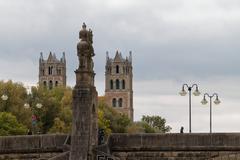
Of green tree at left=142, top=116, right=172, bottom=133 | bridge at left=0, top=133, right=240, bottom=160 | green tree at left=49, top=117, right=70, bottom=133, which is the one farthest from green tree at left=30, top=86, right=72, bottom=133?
green tree at left=142, top=116, right=172, bottom=133

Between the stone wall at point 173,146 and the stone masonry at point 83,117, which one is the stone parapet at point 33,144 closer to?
the stone masonry at point 83,117

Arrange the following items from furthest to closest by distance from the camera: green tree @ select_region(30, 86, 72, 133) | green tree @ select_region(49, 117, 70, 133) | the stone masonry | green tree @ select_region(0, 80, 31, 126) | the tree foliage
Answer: green tree @ select_region(30, 86, 72, 133), green tree @ select_region(49, 117, 70, 133), the tree foliage, green tree @ select_region(0, 80, 31, 126), the stone masonry

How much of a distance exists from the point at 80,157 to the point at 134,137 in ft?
10.2

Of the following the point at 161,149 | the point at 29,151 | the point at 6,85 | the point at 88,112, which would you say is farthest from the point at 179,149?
the point at 6,85

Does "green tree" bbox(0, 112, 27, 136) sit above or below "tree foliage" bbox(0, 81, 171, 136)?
below

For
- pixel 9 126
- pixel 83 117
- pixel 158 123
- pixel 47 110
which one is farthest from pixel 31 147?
pixel 158 123

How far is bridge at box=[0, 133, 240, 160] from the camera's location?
3816 centimetres

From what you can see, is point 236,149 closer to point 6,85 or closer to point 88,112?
point 88,112

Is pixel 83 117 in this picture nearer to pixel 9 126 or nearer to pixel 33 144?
pixel 33 144

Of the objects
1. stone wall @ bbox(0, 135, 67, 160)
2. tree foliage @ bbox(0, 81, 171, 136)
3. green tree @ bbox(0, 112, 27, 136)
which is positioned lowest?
stone wall @ bbox(0, 135, 67, 160)

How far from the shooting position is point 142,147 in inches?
1535

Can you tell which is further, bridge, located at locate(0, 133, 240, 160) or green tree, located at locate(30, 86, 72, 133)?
green tree, located at locate(30, 86, 72, 133)

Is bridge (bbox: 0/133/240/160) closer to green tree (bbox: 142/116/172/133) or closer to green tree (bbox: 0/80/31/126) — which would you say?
green tree (bbox: 0/80/31/126)

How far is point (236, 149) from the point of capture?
124 feet
